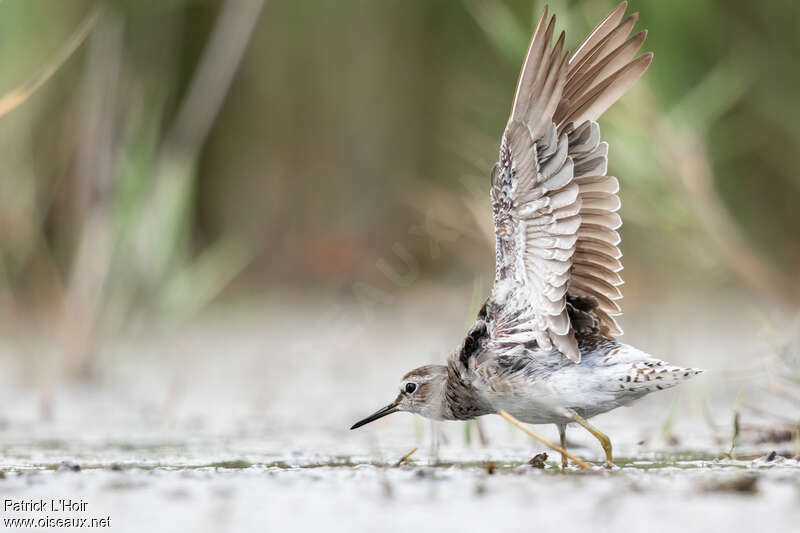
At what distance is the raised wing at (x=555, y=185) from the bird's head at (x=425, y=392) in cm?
52

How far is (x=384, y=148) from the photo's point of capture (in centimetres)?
1249

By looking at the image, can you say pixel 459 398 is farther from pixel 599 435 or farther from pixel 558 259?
pixel 558 259

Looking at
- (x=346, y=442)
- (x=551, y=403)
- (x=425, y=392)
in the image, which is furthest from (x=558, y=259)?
(x=346, y=442)

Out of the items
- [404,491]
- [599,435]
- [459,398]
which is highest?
[459,398]

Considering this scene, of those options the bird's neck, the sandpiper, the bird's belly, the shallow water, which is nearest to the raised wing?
the sandpiper

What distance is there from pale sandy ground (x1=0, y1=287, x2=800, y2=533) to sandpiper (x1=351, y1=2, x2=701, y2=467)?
0.33 meters

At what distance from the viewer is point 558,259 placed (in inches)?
182

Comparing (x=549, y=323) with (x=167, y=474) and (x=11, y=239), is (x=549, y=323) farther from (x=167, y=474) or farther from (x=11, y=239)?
(x=11, y=239)

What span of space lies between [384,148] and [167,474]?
27.1 ft

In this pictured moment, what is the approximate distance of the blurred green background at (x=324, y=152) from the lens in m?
7.53

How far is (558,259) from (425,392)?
3.69 feet

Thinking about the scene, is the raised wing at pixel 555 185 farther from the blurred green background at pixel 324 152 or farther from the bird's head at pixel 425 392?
the blurred green background at pixel 324 152

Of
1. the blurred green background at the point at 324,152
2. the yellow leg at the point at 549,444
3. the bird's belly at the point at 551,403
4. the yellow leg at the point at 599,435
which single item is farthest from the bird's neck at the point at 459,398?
the blurred green background at the point at 324,152

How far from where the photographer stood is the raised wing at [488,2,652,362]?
459cm
